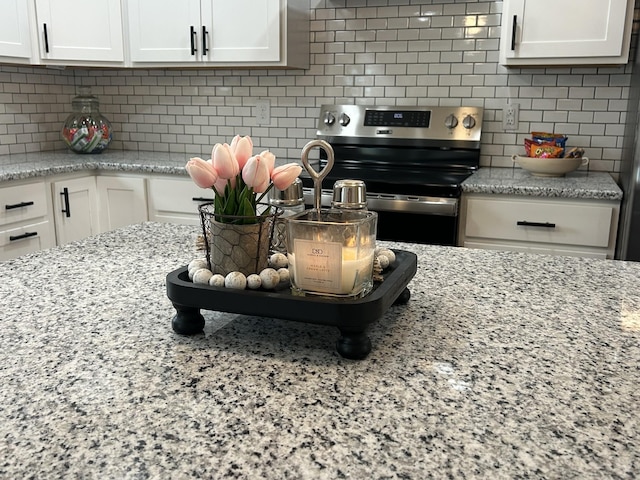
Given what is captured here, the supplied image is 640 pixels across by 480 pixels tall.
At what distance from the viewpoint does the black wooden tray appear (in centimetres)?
85

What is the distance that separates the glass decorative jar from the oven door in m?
1.77

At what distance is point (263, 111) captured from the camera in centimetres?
355

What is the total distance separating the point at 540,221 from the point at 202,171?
197 cm

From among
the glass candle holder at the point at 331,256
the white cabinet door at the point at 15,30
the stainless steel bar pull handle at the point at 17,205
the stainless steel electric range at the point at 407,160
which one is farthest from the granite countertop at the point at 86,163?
the glass candle holder at the point at 331,256

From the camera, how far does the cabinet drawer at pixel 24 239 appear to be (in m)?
2.80

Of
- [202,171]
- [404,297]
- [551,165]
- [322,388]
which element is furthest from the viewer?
[551,165]

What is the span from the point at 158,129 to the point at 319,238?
3.17 m

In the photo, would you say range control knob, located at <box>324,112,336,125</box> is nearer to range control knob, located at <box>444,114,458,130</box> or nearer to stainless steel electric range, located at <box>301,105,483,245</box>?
stainless steel electric range, located at <box>301,105,483,245</box>

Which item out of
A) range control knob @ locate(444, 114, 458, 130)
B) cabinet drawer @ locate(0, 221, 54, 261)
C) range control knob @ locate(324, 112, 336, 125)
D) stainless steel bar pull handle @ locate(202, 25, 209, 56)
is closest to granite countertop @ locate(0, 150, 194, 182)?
cabinet drawer @ locate(0, 221, 54, 261)

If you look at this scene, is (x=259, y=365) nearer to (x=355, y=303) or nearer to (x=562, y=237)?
(x=355, y=303)

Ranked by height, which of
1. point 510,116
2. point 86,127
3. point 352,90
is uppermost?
point 352,90

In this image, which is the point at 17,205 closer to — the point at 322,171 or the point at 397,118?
the point at 397,118

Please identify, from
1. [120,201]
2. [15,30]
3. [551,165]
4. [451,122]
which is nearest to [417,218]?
[551,165]

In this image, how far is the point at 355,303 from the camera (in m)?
0.85
